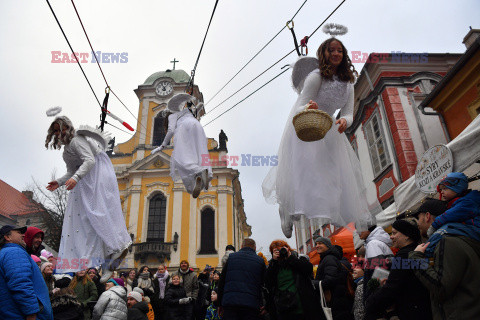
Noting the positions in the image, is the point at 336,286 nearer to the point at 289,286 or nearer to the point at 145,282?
the point at 289,286

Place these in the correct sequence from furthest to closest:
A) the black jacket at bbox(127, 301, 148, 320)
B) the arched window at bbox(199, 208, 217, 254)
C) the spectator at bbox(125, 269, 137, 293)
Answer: the arched window at bbox(199, 208, 217, 254) < the spectator at bbox(125, 269, 137, 293) < the black jacket at bbox(127, 301, 148, 320)

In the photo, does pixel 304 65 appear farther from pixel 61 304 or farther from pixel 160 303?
pixel 160 303

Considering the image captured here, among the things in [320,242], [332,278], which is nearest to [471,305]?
[332,278]

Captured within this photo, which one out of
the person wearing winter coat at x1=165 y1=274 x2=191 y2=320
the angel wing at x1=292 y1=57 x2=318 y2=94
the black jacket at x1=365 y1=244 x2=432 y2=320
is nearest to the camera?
the black jacket at x1=365 y1=244 x2=432 y2=320

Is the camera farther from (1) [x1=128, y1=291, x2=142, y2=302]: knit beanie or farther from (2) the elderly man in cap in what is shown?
(1) [x1=128, y1=291, x2=142, y2=302]: knit beanie

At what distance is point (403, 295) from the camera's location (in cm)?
300

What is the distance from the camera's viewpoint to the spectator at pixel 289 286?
12.7ft

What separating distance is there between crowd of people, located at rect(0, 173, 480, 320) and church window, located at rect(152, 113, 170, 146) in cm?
2173

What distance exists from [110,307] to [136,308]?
850mm

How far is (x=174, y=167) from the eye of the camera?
5.52m

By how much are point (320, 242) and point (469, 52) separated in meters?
7.23

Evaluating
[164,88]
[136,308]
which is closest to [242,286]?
[136,308]

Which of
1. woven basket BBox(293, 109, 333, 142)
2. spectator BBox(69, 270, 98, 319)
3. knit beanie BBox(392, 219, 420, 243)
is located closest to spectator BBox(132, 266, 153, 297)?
spectator BBox(69, 270, 98, 319)

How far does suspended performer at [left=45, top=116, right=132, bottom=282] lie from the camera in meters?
4.34
